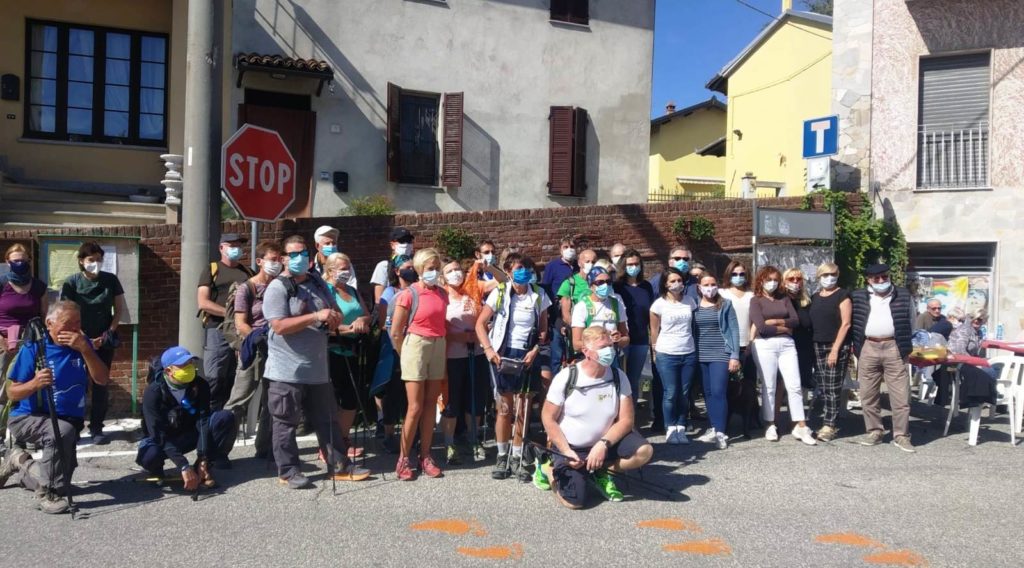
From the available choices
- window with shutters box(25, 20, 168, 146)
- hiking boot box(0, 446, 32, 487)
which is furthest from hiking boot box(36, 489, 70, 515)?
window with shutters box(25, 20, 168, 146)

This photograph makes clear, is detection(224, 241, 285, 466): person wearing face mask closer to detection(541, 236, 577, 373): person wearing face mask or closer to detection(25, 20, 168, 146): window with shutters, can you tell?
detection(541, 236, 577, 373): person wearing face mask

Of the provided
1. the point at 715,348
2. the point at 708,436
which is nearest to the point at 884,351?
the point at 715,348

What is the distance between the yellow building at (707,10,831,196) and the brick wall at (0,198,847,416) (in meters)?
6.60

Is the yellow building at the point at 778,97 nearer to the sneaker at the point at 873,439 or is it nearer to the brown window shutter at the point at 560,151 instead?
the brown window shutter at the point at 560,151

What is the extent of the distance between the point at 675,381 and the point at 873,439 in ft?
7.07

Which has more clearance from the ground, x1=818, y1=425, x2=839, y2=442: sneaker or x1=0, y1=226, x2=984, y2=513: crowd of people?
x1=0, y1=226, x2=984, y2=513: crowd of people

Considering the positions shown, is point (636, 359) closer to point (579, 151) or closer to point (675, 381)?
point (675, 381)

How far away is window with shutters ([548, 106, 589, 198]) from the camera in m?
Result: 17.4

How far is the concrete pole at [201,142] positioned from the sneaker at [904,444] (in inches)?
277

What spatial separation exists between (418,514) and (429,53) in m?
12.2

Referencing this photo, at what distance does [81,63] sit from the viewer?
47.7ft

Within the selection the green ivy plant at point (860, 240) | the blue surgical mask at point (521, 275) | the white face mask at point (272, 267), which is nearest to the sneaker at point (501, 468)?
the blue surgical mask at point (521, 275)

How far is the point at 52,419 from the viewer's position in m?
5.90

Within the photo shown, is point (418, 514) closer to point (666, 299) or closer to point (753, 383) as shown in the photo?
point (666, 299)
